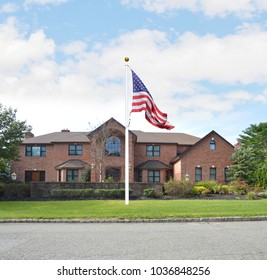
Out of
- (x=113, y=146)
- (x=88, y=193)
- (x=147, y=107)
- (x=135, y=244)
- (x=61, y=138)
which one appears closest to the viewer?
(x=135, y=244)

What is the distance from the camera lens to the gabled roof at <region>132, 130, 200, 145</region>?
1951 inches

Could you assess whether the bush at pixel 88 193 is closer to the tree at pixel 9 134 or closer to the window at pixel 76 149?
the tree at pixel 9 134

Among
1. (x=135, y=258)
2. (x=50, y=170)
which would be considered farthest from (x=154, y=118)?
(x=50, y=170)

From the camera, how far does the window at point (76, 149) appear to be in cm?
4725

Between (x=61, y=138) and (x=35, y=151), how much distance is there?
375 centimetres

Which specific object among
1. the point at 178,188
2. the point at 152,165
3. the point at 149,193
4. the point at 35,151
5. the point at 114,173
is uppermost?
the point at 35,151

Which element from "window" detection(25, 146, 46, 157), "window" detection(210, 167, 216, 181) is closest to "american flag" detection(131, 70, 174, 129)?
"window" detection(210, 167, 216, 181)

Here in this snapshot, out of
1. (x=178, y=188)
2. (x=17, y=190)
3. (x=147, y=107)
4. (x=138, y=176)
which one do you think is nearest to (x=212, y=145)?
(x=138, y=176)

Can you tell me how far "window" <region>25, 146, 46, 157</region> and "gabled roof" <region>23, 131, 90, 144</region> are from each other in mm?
659

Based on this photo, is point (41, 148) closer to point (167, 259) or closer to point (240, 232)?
point (240, 232)

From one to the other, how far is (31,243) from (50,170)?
39.1 metres

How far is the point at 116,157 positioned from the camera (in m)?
45.8

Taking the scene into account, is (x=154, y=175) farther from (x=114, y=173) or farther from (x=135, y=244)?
(x=135, y=244)

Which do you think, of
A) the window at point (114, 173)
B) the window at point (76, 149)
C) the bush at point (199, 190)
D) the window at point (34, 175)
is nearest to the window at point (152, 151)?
the window at point (114, 173)
